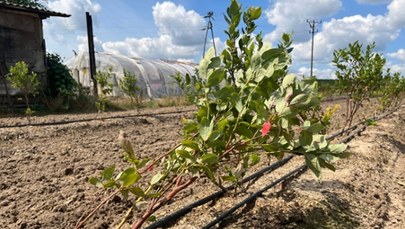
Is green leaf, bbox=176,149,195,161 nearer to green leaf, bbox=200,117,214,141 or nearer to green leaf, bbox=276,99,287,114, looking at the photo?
green leaf, bbox=200,117,214,141

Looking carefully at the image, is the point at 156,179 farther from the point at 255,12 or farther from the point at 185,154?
the point at 255,12

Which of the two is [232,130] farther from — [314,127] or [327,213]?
[327,213]

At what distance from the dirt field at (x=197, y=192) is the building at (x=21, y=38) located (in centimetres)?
525

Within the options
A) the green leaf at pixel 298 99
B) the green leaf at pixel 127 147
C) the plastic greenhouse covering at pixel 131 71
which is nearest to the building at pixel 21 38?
the plastic greenhouse covering at pixel 131 71

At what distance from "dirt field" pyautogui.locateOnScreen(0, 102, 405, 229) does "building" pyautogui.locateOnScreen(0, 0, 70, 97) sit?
17.2ft

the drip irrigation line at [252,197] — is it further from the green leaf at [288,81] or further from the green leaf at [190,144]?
the green leaf at [288,81]

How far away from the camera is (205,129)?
153cm

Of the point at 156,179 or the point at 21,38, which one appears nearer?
the point at 156,179

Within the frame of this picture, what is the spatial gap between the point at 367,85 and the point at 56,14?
900 centimetres

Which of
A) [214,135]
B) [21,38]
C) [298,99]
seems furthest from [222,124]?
[21,38]

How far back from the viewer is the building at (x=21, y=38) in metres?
10.3

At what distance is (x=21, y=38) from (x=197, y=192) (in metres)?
9.49

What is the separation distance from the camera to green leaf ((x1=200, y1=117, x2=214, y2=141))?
4.97 ft

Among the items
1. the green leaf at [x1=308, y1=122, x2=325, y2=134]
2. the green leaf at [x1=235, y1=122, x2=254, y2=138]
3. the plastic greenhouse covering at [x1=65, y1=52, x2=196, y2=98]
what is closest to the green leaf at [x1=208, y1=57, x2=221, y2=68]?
the green leaf at [x1=235, y1=122, x2=254, y2=138]
